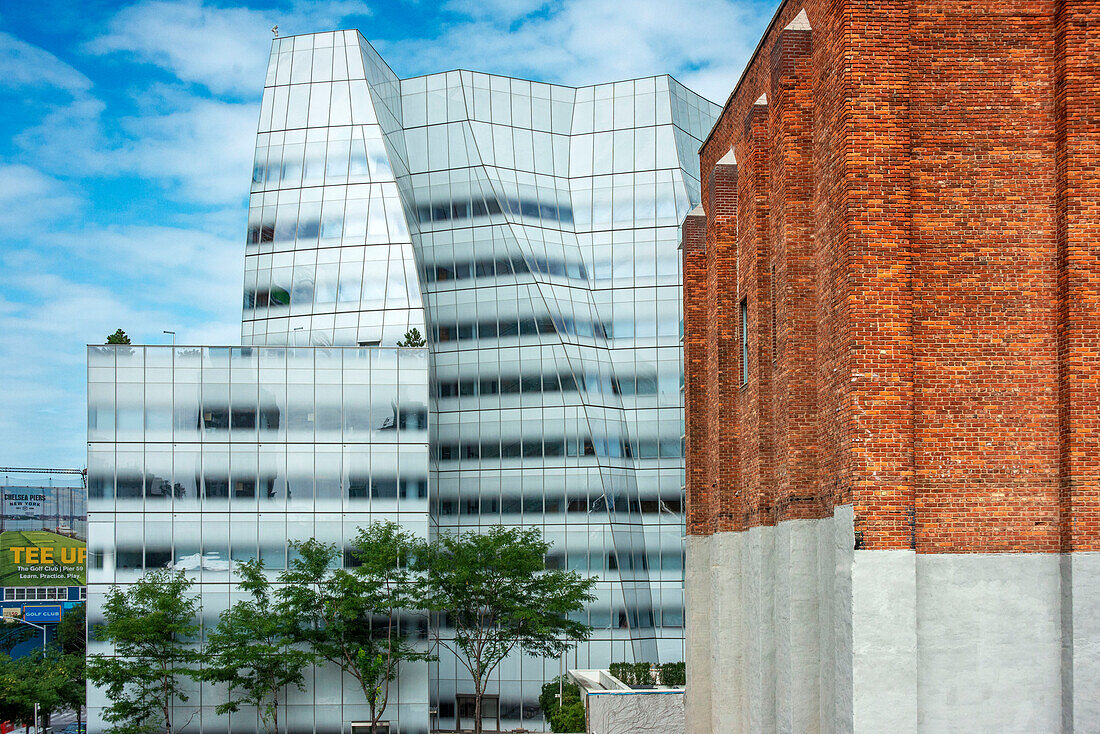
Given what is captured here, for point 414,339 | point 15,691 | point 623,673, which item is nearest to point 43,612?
point 15,691

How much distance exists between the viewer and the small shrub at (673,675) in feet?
126

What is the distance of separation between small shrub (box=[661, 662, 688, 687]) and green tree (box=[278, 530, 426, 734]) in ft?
38.5

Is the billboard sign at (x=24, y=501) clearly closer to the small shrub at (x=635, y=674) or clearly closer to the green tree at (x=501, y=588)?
the green tree at (x=501, y=588)

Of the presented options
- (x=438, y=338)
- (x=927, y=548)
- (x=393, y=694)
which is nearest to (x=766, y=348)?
(x=927, y=548)

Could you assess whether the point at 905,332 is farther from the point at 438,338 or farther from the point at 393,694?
the point at 438,338

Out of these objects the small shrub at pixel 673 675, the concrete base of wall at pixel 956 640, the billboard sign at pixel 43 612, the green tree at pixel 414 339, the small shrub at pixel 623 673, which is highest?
the green tree at pixel 414 339

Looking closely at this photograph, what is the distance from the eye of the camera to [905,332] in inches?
677

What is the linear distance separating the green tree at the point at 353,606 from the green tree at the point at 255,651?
77 centimetres

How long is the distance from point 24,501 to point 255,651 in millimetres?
112771

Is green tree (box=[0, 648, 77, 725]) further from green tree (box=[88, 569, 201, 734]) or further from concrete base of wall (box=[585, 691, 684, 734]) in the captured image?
concrete base of wall (box=[585, 691, 684, 734])

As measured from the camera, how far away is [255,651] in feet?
145

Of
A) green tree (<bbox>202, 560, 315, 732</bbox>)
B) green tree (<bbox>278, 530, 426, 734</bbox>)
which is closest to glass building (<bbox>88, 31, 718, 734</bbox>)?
green tree (<bbox>278, 530, 426, 734</bbox>)

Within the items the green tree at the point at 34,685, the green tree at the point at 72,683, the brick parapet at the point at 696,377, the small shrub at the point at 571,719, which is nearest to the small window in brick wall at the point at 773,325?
the brick parapet at the point at 696,377

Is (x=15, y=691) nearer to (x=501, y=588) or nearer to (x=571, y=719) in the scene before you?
(x=501, y=588)
